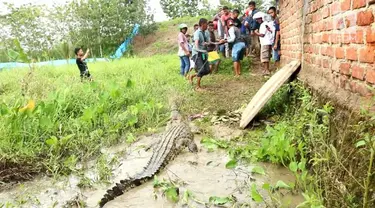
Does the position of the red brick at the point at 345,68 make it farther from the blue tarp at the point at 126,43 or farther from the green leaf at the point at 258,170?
the blue tarp at the point at 126,43

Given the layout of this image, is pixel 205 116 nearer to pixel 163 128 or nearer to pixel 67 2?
pixel 163 128

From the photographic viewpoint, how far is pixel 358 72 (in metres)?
2.34

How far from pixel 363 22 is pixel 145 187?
223 centimetres

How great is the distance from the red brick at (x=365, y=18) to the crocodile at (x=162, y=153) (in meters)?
2.20

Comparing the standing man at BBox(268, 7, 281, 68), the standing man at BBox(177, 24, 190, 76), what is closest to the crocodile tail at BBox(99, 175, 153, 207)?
the standing man at BBox(268, 7, 281, 68)

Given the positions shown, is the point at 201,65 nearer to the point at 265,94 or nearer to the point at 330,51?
the point at 265,94

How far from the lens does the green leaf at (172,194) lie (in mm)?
2688

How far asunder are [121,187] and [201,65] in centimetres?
474

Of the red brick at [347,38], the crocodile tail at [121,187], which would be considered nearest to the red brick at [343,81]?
the red brick at [347,38]

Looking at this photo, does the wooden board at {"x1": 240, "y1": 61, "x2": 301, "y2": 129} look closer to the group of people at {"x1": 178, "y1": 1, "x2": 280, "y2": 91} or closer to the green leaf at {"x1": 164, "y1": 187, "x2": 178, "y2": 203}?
the green leaf at {"x1": 164, "y1": 187, "x2": 178, "y2": 203}

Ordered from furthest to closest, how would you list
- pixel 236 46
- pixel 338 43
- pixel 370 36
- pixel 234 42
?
pixel 234 42 < pixel 236 46 < pixel 338 43 < pixel 370 36

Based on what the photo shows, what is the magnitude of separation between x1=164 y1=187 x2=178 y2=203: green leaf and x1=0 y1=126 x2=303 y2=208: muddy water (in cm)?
4

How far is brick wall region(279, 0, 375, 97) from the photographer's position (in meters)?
2.17

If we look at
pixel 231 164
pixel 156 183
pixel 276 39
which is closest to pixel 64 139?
pixel 156 183
